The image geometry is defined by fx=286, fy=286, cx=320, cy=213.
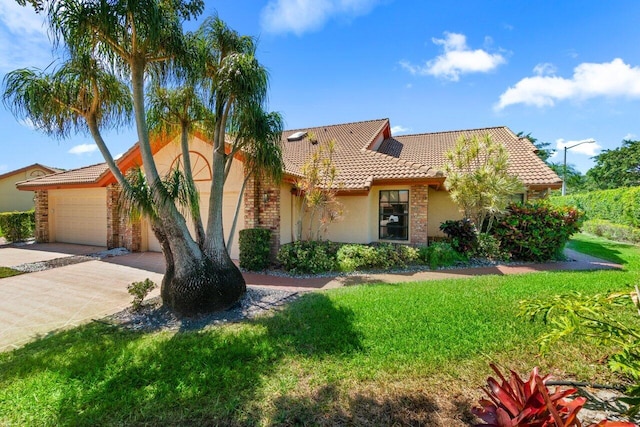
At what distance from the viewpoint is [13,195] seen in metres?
25.5

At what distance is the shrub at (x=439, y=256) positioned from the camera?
1039 centimetres

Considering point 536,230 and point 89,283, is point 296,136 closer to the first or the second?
point 89,283

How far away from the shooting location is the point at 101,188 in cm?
1528

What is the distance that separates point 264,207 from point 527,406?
9.57 metres

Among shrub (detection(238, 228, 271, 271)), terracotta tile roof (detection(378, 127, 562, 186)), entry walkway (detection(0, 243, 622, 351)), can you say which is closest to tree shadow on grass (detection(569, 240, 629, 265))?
entry walkway (detection(0, 243, 622, 351))

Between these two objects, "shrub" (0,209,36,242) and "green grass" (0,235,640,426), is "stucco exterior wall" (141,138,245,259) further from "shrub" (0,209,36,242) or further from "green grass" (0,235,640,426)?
"shrub" (0,209,36,242)

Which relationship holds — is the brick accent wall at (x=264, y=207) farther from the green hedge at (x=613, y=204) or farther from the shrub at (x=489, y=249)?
the green hedge at (x=613, y=204)

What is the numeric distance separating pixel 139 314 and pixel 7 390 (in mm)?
2622

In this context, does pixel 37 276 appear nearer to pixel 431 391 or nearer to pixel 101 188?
pixel 101 188

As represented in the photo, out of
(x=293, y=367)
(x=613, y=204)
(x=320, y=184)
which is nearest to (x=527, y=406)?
(x=293, y=367)

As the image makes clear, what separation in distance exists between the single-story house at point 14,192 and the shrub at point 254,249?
1126 inches

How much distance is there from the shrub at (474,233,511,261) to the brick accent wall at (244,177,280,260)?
25.7 ft

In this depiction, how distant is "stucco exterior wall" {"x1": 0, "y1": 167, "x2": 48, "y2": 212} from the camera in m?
24.9

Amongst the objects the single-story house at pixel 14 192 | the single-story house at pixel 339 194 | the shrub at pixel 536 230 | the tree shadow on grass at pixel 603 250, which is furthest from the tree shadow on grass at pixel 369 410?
the single-story house at pixel 14 192
